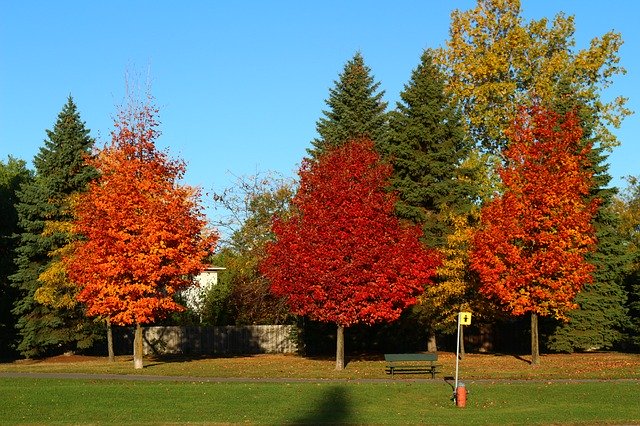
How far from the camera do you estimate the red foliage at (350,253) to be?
124ft

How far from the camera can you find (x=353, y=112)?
179 ft

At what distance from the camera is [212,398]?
85.1 feet

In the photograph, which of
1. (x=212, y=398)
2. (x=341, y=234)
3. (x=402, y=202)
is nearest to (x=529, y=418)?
(x=212, y=398)

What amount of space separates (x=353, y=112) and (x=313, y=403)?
3192 cm

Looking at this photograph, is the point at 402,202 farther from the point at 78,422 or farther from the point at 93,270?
the point at 78,422

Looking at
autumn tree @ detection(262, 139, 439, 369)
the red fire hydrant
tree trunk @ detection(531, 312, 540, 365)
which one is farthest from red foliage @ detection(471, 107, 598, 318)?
the red fire hydrant

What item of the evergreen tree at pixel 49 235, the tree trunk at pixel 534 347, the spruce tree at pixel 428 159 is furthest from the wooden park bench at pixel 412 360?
the evergreen tree at pixel 49 235

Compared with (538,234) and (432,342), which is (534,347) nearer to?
(538,234)

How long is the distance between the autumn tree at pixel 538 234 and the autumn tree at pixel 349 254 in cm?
327

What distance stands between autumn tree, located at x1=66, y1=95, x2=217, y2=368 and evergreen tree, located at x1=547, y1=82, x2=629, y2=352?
20052 millimetres

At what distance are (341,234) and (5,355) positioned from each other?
2576cm

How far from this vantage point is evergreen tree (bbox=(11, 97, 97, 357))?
49.1m

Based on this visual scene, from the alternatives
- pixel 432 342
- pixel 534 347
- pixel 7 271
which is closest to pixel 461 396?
pixel 534 347

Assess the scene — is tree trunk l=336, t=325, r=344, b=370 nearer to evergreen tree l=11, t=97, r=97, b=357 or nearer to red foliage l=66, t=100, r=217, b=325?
red foliage l=66, t=100, r=217, b=325
